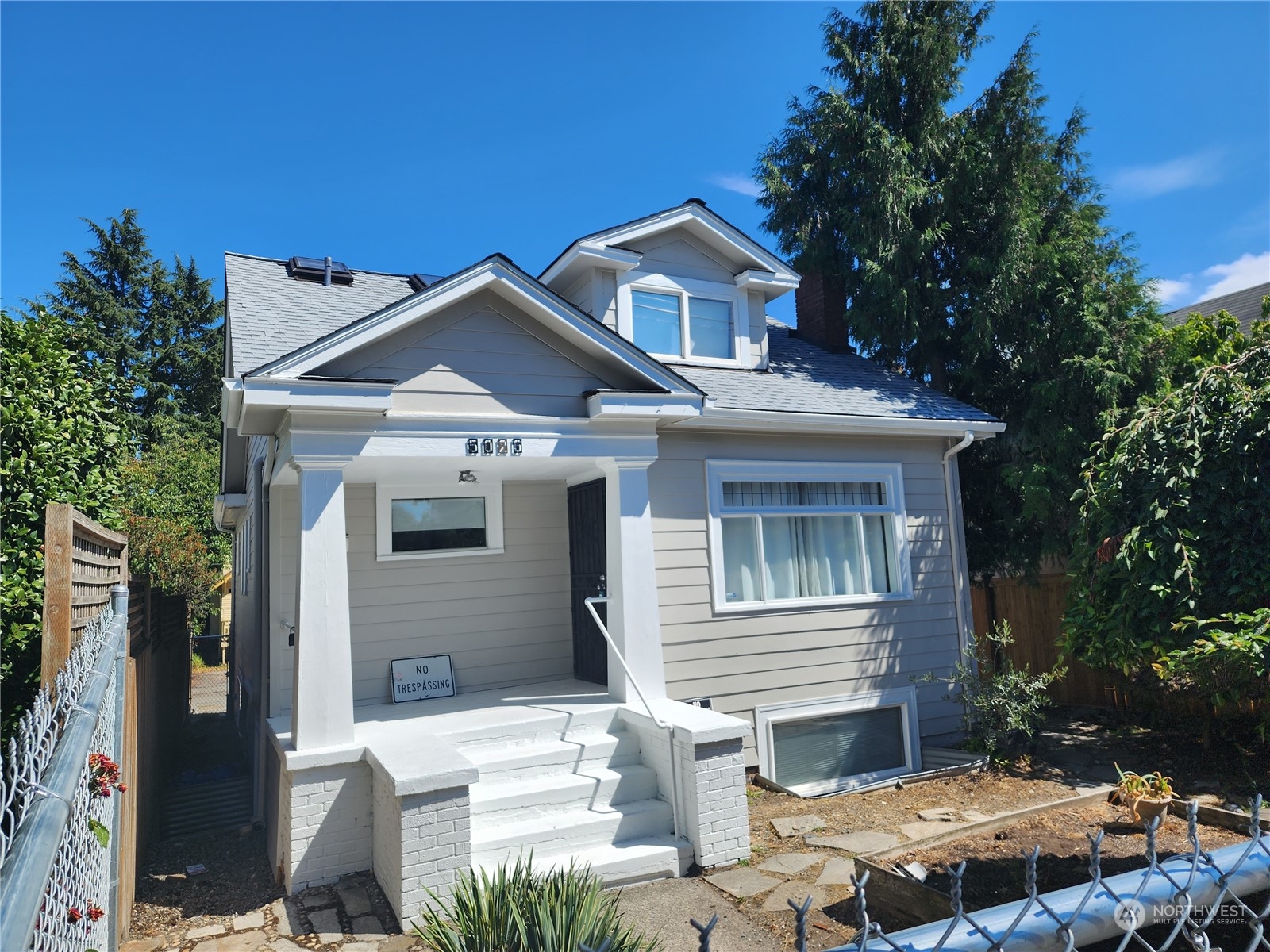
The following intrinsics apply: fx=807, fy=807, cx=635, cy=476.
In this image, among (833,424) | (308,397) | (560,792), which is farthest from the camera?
(833,424)

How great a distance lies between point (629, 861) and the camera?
5734mm

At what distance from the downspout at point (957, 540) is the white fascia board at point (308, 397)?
22.8 feet

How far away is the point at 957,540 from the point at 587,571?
15.7ft

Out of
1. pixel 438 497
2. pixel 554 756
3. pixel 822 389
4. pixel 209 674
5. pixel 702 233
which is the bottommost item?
pixel 209 674

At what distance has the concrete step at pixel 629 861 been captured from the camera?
18.6ft

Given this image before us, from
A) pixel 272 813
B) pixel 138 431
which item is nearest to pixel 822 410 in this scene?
pixel 272 813

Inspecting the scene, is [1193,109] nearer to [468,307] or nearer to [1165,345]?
[1165,345]

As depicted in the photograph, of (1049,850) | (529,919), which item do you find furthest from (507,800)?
(1049,850)

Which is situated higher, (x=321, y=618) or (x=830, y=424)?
(x=830, y=424)

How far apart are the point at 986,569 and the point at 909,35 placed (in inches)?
303

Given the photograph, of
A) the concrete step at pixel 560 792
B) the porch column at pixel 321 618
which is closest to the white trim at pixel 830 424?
the concrete step at pixel 560 792

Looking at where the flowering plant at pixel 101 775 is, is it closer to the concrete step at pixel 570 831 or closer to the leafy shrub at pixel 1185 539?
the concrete step at pixel 570 831

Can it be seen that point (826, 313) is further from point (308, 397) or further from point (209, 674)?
point (209, 674)

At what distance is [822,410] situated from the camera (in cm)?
910
